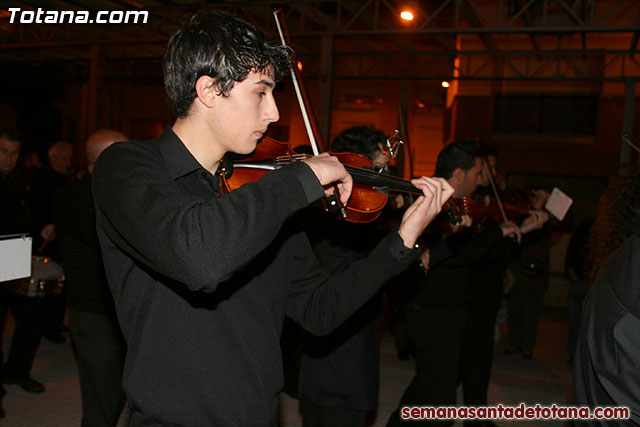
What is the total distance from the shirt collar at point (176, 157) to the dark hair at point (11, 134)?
3520 mm

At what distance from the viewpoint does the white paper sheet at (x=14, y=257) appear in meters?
2.71

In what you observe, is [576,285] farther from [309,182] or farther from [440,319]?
[309,182]

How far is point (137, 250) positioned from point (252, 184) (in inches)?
11.4

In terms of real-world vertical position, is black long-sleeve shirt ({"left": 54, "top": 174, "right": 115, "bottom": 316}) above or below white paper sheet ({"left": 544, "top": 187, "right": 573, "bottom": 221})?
below

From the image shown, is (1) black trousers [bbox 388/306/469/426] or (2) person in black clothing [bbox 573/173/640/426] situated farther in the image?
(1) black trousers [bbox 388/306/469/426]

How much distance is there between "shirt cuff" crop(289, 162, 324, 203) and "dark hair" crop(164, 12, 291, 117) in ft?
0.99

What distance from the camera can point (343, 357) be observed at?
2715 mm

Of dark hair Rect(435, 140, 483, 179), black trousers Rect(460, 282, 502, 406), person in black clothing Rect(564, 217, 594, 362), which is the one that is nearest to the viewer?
dark hair Rect(435, 140, 483, 179)

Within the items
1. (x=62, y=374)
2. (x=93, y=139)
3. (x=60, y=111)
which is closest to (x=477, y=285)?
(x=93, y=139)

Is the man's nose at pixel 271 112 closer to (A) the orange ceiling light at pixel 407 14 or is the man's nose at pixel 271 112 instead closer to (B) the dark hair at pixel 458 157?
(B) the dark hair at pixel 458 157

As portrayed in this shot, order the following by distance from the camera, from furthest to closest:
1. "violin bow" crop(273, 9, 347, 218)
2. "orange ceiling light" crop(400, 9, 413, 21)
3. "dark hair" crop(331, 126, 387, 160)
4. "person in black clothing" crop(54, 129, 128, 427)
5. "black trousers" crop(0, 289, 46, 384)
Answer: "orange ceiling light" crop(400, 9, 413, 21)
"black trousers" crop(0, 289, 46, 384)
"person in black clothing" crop(54, 129, 128, 427)
"dark hair" crop(331, 126, 387, 160)
"violin bow" crop(273, 9, 347, 218)

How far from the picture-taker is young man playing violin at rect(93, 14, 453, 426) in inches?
47.4

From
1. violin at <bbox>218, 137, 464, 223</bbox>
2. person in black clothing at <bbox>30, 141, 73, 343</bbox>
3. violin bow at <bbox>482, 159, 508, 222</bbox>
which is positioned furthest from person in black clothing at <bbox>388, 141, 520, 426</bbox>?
person in black clothing at <bbox>30, 141, 73, 343</bbox>

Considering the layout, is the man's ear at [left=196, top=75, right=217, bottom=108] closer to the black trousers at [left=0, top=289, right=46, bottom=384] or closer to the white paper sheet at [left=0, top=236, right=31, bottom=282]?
the white paper sheet at [left=0, top=236, right=31, bottom=282]
